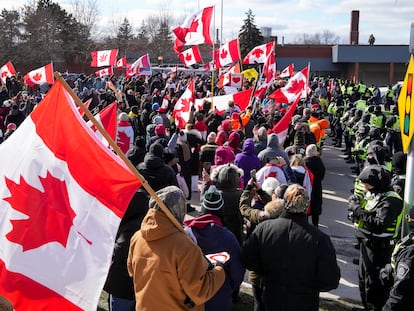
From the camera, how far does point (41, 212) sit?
3.26 meters

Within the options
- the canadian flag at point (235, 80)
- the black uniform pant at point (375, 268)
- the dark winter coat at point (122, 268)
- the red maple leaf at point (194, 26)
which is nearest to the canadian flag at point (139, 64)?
the canadian flag at point (235, 80)

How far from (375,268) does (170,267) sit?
293cm

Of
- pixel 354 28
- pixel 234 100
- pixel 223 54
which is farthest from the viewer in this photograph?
pixel 354 28

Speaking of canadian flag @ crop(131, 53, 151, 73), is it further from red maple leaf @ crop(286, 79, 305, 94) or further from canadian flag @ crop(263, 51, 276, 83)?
red maple leaf @ crop(286, 79, 305, 94)

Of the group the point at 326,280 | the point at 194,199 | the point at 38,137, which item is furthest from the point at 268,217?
the point at 194,199

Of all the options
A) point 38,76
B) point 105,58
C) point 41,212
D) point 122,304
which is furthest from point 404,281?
point 105,58

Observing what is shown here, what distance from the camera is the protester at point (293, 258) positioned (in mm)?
3654

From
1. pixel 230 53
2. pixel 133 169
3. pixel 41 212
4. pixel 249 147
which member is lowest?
pixel 249 147

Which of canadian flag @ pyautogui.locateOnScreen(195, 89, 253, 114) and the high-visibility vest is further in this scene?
canadian flag @ pyautogui.locateOnScreen(195, 89, 253, 114)

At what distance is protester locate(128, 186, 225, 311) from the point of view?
3.23 meters

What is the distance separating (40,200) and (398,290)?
2.73 meters

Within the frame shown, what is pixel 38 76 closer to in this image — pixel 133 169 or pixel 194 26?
pixel 194 26

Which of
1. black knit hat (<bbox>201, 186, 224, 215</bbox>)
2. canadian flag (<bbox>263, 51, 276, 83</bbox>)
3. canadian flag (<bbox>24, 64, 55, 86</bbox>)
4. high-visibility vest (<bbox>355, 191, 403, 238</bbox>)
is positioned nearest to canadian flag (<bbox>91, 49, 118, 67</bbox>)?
canadian flag (<bbox>24, 64, 55, 86</bbox>)

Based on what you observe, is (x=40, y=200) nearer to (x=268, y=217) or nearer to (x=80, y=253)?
(x=80, y=253)
